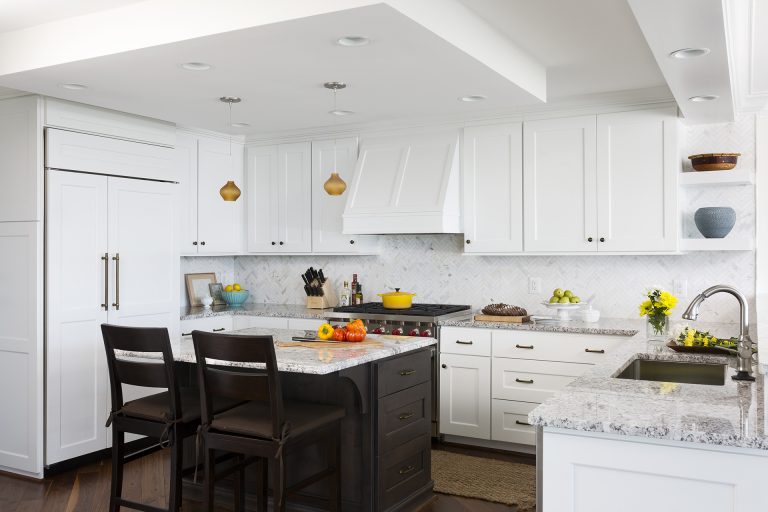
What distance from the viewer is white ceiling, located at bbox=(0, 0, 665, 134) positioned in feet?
10.3

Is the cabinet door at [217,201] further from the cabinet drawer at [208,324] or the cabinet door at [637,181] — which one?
the cabinet door at [637,181]

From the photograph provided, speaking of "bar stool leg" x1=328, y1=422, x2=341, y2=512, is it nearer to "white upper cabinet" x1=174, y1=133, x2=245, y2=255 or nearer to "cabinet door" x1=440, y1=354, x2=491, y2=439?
"cabinet door" x1=440, y1=354, x2=491, y2=439

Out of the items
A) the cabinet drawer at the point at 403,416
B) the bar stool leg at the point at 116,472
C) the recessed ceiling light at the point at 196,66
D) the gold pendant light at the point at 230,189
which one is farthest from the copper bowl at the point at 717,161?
the bar stool leg at the point at 116,472

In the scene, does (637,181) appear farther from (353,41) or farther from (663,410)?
(663,410)

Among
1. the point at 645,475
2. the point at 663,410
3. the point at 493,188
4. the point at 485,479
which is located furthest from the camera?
the point at 493,188

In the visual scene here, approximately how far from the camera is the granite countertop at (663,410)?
1.82m

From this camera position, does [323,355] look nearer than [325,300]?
Yes

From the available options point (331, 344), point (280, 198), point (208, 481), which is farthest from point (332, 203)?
point (208, 481)

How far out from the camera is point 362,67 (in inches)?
141

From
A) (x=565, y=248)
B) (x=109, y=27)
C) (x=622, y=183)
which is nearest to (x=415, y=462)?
(x=565, y=248)

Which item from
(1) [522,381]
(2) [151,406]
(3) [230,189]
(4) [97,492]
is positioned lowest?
(4) [97,492]

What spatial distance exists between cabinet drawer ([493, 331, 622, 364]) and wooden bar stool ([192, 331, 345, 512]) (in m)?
1.86

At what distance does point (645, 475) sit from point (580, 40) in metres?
2.56

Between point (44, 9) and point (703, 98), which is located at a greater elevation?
point (44, 9)
